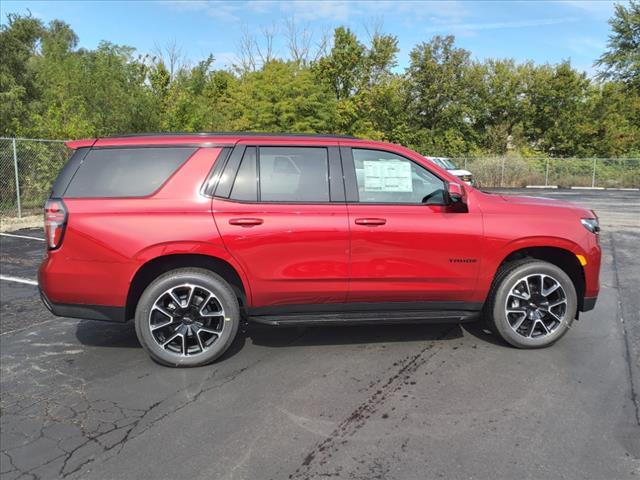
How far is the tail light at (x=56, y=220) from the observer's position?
379 cm

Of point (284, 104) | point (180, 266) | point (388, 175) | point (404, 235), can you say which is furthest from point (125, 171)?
point (284, 104)

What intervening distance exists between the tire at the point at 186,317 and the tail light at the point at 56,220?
0.75 m

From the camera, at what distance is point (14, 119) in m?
14.5

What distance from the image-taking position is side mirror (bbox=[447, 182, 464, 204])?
400cm

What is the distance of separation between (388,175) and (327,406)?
194cm

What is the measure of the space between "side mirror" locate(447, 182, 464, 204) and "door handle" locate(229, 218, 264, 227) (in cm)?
151

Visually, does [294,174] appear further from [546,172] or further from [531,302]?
[546,172]

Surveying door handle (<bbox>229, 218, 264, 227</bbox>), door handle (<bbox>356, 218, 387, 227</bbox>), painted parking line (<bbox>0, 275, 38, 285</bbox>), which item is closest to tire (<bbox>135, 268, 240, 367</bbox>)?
door handle (<bbox>229, 218, 264, 227</bbox>)

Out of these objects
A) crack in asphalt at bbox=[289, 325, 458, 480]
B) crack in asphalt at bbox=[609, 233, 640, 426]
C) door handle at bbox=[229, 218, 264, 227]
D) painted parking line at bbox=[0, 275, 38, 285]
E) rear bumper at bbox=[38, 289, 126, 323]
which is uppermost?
door handle at bbox=[229, 218, 264, 227]

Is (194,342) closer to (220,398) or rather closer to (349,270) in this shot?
(220,398)

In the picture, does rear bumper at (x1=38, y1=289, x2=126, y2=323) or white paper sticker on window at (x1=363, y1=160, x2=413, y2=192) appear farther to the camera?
white paper sticker on window at (x1=363, y1=160, x2=413, y2=192)

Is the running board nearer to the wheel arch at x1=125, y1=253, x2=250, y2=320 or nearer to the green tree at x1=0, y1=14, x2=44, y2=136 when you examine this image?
the wheel arch at x1=125, y1=253, x2=250, y2=320

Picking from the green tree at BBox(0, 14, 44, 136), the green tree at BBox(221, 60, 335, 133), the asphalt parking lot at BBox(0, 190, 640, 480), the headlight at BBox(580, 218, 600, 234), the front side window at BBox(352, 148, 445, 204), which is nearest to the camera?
the asphalt parking lot at BBox(0, 190, 640, 480)

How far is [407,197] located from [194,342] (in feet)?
6.90
